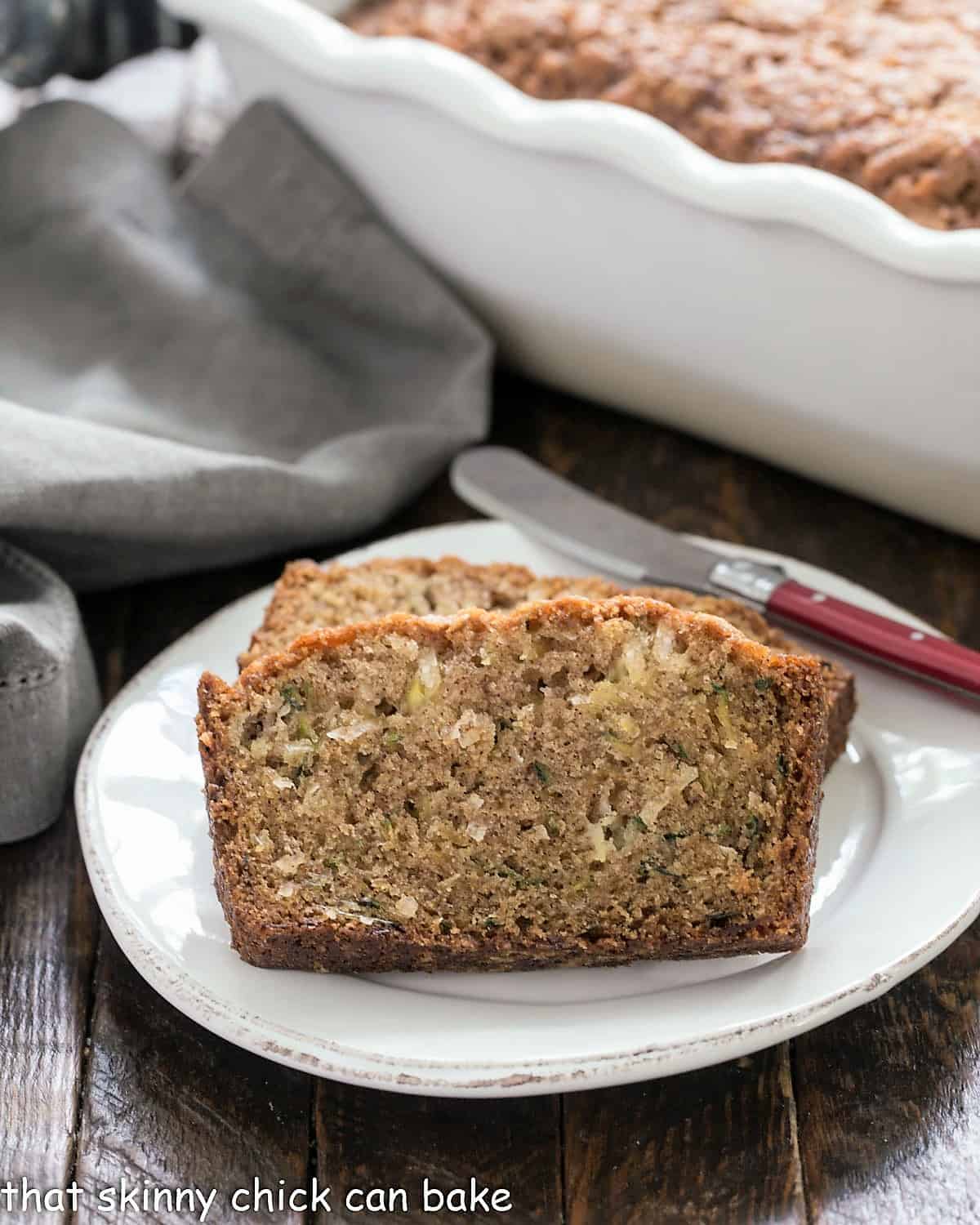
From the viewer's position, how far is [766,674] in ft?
5.83

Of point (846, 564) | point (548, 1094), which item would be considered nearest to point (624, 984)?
point (548, 1094)

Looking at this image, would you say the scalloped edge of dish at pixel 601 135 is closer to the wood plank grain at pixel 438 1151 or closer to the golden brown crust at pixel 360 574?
the golden brown crust at pixel 360 574

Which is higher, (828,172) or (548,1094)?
(828,172)

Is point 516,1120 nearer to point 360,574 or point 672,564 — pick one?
point 360,574

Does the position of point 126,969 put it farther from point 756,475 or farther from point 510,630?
point 756,475

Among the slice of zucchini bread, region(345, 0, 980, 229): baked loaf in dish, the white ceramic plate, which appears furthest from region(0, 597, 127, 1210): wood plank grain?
region(345, 0, 980, 229): baked loaf in dish

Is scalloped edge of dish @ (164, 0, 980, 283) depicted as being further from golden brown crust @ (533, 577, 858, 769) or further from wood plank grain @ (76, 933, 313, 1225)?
wood plank grain @ (76, 933, 313, 1225)

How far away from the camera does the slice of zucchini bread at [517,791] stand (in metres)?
1.78

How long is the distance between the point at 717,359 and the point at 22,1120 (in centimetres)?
158

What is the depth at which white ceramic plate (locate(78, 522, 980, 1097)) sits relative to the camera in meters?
1.64

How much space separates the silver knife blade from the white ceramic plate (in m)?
0.37

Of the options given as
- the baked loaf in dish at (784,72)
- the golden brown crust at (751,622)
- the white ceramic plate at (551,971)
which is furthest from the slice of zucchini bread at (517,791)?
the baked loaf in dish at (784,72)

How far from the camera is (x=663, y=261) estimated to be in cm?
246

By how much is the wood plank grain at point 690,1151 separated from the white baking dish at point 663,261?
110cm
